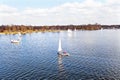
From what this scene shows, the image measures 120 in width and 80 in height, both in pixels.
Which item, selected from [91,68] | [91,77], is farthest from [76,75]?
[91,68]

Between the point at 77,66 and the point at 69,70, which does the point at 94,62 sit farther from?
the point at 69,70

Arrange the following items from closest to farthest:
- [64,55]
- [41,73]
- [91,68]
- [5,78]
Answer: [5,78]
[41,73]
[91,68]
[64,55]

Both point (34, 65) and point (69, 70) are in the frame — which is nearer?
point (69, 70)

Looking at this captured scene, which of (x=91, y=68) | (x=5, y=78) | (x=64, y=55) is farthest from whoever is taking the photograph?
(x=64, y=55)

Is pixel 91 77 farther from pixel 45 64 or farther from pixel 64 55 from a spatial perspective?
pixel 64 55

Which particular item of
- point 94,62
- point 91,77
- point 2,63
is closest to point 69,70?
point 91,77

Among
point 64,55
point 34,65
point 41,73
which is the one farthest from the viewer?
point 64,55

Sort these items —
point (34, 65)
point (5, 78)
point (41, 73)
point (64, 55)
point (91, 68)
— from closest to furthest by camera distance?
point (5, 78) → point (41, 73) → point (91, 68) → point (34, 65) → point (64, 55)

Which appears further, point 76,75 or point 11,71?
point 11,71
